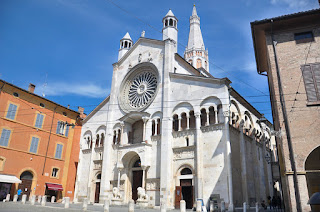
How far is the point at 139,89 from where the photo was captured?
26.5 m

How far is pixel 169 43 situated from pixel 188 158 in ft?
37.5

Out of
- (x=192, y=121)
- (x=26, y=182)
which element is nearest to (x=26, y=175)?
(x=26, y=182)

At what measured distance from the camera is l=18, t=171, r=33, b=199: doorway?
2441 cm

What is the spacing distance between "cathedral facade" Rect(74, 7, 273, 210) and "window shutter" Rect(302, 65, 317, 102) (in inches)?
268

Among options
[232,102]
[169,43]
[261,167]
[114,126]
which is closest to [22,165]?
[114,126]

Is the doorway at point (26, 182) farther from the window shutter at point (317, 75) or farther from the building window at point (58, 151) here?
the window shutter at point (317, 75)

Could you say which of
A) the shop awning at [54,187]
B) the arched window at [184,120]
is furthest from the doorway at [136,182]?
the shop awning at [54,187]

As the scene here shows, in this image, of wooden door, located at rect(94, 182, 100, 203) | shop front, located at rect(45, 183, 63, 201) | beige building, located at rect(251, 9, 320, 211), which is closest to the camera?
beige building, located at rect(251, 9, 320, 211)

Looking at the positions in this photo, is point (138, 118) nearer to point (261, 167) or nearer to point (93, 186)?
point (93, 186)

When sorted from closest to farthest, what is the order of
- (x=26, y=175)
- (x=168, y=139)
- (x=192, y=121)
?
(x=168, y=139)
(x=192, y=121)
(x=26, y=175)

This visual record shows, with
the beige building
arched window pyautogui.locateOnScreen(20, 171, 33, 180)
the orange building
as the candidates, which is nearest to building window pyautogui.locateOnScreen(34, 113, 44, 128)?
the orange building

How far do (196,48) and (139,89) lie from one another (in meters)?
24.0

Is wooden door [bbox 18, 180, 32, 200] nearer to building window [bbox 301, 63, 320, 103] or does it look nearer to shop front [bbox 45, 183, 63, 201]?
shop front [bbox 45, 183, 63, 201]

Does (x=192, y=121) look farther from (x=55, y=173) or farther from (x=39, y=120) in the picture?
(x=55, y=173)
